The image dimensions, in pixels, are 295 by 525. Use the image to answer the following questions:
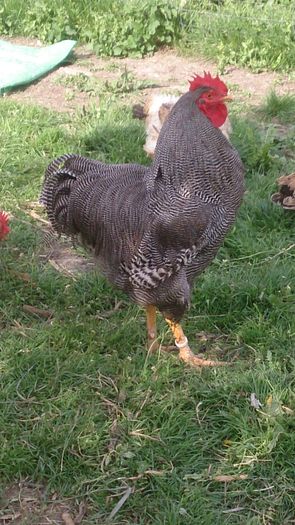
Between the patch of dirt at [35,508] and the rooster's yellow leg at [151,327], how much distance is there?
1.01 m

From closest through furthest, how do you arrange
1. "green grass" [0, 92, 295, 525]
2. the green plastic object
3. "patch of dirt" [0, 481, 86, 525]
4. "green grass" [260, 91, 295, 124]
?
"patch of dirt" [0, 481, 86, 525] → "green grass" [0, 92, 295, 525] → "green grass" [260, 91, 295, 124] → the green plastic object

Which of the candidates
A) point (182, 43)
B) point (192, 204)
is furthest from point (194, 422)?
point (182, 43)

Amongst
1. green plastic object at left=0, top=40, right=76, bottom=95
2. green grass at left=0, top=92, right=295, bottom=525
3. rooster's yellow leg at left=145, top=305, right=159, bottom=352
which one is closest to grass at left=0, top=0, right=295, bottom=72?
green plastic object at left=0, top=40, right=76, bottom=95

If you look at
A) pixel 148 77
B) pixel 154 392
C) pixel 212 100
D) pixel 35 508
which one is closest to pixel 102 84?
pixel 148 77

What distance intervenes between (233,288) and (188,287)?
0.74m

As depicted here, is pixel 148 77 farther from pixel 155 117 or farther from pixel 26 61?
pixel 155 117

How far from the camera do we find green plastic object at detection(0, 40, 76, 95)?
664 cm

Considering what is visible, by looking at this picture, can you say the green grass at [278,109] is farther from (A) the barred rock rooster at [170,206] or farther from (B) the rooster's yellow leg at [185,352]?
(B) the rooster's yellow leg at [185,352]

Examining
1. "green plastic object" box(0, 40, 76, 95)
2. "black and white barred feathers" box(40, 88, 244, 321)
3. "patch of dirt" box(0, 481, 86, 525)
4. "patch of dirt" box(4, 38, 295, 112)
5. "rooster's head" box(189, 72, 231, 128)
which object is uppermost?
"rooster's head" box(189, 72, 231, 128)

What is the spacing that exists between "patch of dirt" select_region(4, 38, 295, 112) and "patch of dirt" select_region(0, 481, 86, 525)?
4023 millimetres

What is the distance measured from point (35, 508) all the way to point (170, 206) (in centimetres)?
146

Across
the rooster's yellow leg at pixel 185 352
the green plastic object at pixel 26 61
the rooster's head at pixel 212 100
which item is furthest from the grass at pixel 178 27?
the rooster's yellow leg at pixel 185 352

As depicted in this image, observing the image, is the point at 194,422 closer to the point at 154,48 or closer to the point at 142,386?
the point at 142,386

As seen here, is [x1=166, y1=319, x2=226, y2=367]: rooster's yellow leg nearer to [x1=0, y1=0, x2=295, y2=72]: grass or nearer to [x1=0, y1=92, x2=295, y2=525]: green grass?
[x1=0, y1=92, x2=295, y2=525]: green grass
